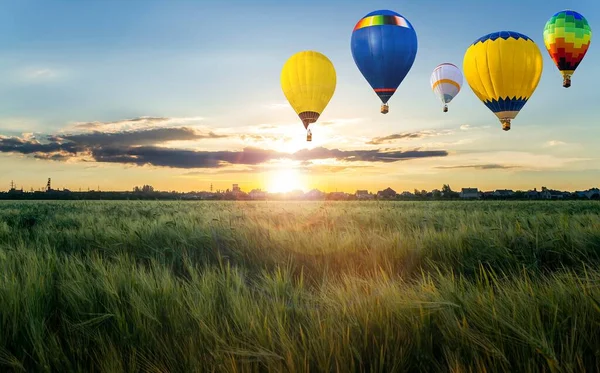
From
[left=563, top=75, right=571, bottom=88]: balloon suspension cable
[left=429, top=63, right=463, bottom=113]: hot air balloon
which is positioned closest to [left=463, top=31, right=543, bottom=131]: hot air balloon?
[left=563, top=75, right=571, bottom=88]: balloon suspension cable

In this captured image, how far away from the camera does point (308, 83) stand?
23969mm

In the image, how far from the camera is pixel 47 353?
214 centimetres

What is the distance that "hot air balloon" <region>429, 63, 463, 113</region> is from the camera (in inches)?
1328

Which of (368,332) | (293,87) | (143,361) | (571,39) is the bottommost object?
(143,361)

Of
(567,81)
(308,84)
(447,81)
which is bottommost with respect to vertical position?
(308,84)

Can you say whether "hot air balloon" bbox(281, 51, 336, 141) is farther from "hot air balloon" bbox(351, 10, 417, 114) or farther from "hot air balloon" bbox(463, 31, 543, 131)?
"hot air balloon" bbox(463, 31, 543, 131)

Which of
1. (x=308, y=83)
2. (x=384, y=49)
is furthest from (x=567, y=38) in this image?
(x=308, y=83)

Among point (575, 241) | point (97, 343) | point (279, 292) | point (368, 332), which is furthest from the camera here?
point (575, 241)

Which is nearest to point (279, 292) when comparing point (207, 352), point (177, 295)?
point (177, 295)

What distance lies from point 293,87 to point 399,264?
68.2 ft

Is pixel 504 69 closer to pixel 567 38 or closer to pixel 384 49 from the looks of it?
pixel 384 49

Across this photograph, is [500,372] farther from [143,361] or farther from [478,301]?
[143,361]

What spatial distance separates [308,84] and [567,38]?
614 inches

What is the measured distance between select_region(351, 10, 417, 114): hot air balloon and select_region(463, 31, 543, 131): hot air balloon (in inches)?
143
